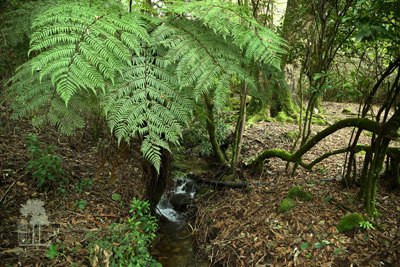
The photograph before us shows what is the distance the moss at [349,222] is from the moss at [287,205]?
54 centimetres

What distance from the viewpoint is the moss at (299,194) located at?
3.15 metres

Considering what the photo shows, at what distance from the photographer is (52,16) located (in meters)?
1.78

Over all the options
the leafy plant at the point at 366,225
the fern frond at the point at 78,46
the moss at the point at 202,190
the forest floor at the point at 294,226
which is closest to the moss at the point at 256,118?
the forest floor at the point at 294,226

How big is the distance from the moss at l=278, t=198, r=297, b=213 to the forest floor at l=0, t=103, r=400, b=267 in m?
0.05

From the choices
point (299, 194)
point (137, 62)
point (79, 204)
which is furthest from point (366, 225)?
point (79, 204)

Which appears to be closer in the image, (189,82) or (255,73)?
(189,82)

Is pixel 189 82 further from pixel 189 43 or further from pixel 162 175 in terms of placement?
pixel 162 175

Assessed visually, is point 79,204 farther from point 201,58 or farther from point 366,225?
point 366,225

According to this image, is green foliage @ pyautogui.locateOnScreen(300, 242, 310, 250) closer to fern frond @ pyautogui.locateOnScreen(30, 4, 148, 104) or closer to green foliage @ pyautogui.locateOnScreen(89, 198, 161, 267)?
green foliage @ pyautogui.locateOnScreen(89, 198, 161, 267)

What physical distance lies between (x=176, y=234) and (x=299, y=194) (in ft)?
5.91

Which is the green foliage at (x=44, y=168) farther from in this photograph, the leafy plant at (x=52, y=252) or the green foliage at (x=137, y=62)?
the green foliage at (x=137, y=62)

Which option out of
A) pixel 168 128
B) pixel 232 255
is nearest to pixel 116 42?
pixel 168 128

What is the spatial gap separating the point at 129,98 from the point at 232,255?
2.12 m

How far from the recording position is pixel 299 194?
3193mm
